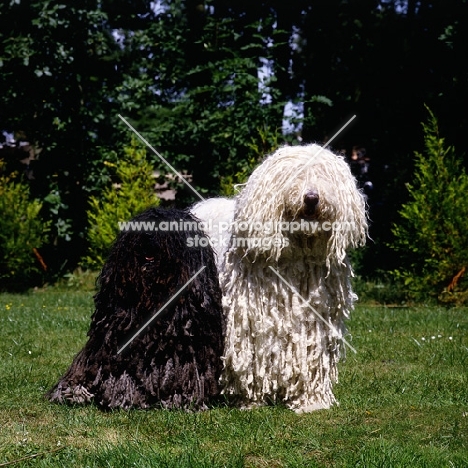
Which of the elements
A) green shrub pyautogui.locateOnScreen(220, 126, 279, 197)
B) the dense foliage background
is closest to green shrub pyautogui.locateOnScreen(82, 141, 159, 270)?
the dense foliage background

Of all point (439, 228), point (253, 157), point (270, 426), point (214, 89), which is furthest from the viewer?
point (214, 89)

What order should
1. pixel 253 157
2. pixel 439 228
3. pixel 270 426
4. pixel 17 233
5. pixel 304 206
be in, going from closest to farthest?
pixel 270 426
pixel 304 206
pixel 439 228
pixel 253 157
pixel 17 233

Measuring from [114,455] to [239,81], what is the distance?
916cm

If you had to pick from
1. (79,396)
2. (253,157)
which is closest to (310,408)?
(79,396)

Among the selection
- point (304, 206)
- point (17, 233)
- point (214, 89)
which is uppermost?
point (214, 89)

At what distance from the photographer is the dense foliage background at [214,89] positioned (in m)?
11.9

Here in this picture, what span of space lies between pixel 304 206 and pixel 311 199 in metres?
0.07

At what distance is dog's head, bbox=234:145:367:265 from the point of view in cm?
416

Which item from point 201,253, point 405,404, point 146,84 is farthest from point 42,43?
point 405,404

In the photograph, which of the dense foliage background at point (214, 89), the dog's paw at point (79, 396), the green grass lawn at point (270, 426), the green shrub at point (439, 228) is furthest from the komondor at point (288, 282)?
the dense foliage background at point (214, 89)

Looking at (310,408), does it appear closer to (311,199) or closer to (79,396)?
(311,199)

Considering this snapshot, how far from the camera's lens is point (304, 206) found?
163 inches

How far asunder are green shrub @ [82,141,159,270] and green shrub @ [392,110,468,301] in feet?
13.7

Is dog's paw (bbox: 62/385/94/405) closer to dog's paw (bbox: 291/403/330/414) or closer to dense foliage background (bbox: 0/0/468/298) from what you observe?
dog's paw (bbox: 291/403/330/414)
